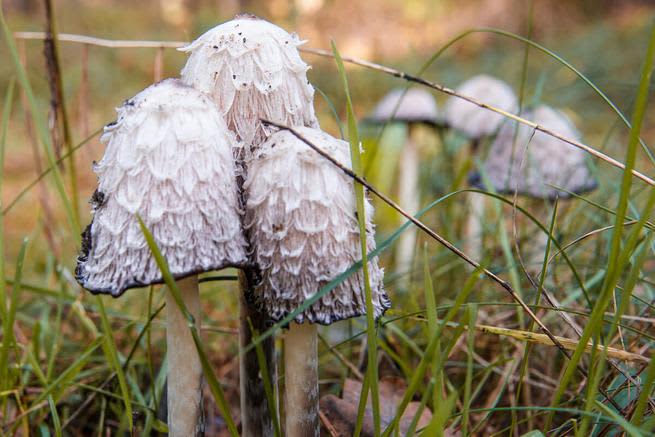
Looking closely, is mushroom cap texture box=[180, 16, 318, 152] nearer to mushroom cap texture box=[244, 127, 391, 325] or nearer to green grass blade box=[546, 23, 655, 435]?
mushroom cap texture box=[244, 127, 391, 325]

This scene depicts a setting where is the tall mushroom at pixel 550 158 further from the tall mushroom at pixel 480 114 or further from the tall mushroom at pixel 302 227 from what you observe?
the tall mushroom at pixel 302 227

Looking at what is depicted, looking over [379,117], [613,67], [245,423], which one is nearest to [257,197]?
[245,423]

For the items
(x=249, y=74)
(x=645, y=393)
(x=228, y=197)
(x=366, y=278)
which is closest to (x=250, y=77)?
(x=249, y=74)

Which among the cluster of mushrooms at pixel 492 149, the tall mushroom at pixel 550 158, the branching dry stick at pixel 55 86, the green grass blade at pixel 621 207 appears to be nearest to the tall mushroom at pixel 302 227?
the green grass blade at pixel 621 207

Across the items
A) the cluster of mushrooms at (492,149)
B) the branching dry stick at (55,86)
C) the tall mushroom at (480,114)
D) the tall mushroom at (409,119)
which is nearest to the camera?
the branching dry stick at (55,86)

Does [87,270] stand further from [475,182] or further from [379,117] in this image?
[379,117]

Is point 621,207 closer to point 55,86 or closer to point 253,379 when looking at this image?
point 253,379
